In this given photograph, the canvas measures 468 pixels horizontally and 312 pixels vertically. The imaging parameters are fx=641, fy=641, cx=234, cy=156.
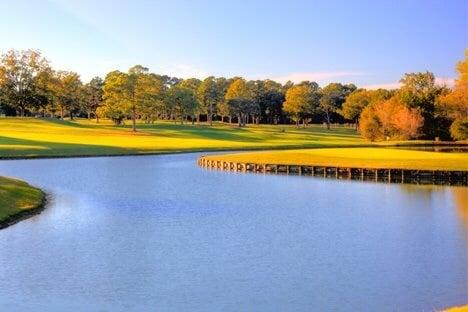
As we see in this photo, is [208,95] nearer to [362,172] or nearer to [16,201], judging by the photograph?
[362,172]

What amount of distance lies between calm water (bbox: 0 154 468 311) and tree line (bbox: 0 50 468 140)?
68891 mm

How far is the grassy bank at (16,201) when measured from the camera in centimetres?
3394

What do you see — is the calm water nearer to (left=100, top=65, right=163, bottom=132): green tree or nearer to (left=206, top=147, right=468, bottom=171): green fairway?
(left=206, top=147, right=468, bottom=171): green fairway

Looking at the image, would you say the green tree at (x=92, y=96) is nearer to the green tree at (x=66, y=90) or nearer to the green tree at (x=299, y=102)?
the green tree at (x=66, y=90)

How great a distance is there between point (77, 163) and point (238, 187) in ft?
95.3

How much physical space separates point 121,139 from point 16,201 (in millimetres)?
68740

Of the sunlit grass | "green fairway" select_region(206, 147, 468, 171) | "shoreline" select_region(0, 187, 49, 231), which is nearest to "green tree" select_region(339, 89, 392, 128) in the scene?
"green fairway" select_region(206, 147, 468, 171)

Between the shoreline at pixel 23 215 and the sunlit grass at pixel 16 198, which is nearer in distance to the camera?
the shoreline at pixel 23 215

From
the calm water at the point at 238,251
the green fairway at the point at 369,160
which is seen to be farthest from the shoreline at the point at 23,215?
the green fairway at the point at 369,160

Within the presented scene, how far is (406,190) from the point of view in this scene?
49.7m

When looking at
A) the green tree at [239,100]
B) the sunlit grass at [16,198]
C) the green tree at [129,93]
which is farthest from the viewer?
the green tree at [239,100]

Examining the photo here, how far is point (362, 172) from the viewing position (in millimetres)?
60469

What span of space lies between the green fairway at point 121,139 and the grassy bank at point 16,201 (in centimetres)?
3751

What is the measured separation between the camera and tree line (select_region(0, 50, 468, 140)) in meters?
114
